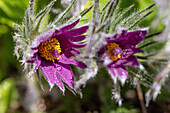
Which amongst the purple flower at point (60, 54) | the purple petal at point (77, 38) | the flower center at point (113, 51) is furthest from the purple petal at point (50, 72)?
the flower center at point (113, 51)

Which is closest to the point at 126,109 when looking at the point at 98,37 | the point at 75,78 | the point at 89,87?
the point at 89,87

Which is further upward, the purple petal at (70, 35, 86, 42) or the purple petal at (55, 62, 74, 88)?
the purple petal at (70, 35, 86, 42)

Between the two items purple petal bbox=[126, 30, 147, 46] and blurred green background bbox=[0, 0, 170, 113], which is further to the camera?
blurred green background bbox=[0, 0, 170, 113]

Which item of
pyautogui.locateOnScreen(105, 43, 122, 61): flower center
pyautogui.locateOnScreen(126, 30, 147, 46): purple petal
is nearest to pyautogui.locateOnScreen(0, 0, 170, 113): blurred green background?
pyautogui.locateOnScreen(126, 30, 147, 46): purple petal

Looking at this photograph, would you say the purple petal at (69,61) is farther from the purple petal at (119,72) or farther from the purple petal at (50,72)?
the purple petal at (119,72)

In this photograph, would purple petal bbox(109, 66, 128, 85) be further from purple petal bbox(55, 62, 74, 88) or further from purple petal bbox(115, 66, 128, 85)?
purple petal bbox(55, 62, 74, 88)

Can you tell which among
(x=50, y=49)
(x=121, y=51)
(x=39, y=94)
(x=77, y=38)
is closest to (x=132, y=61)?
(x=121, y=51)

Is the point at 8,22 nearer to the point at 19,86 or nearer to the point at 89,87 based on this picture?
the point at 19,86
